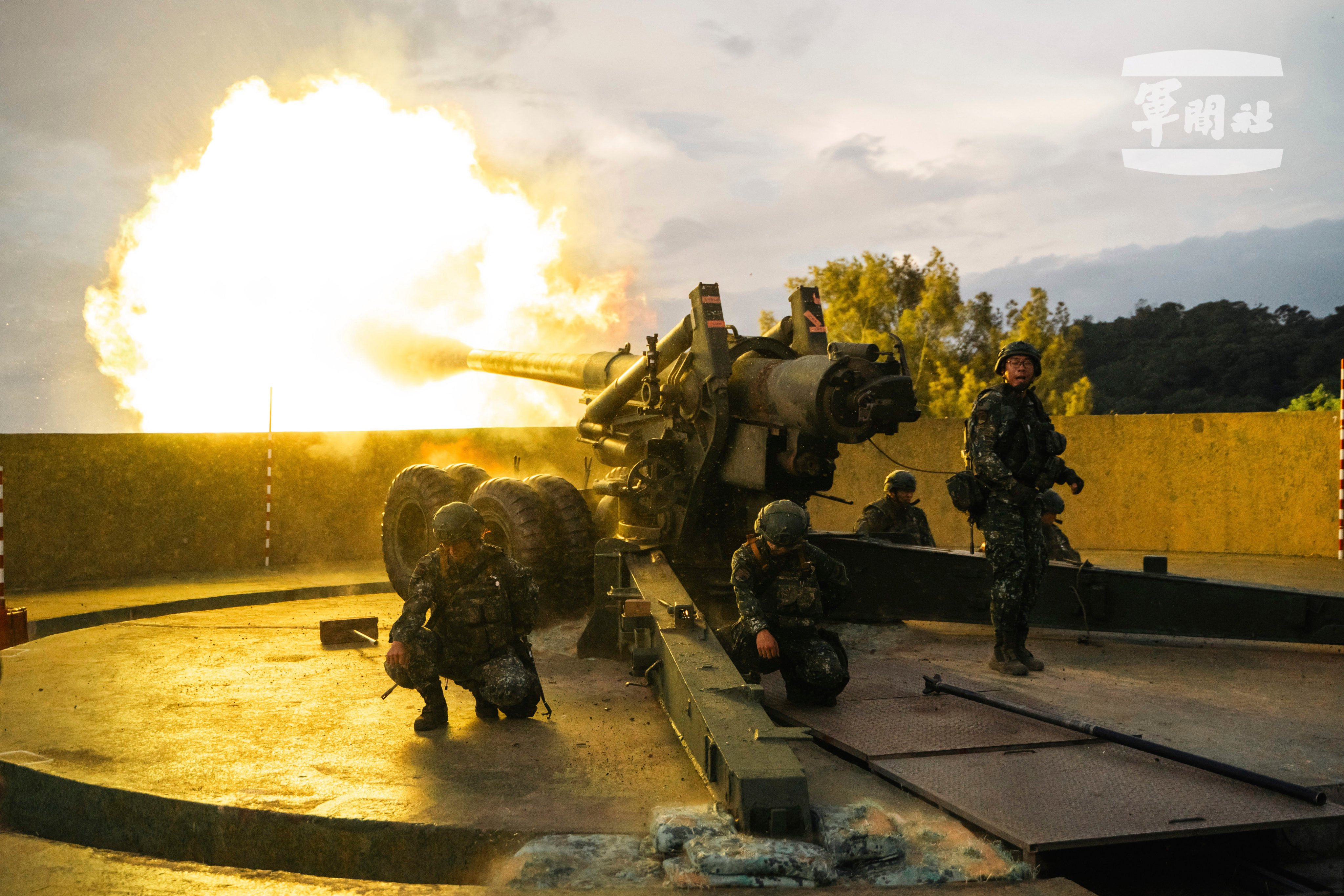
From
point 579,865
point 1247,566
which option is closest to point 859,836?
point 579,865

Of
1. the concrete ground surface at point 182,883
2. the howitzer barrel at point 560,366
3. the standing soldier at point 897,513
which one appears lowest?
the concrete ground surface at point 182,883

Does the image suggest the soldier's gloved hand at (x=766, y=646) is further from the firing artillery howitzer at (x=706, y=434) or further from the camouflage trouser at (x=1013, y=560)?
the camouflage trouser at (x=1013, y=560)

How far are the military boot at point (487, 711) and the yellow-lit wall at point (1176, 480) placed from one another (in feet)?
27.4

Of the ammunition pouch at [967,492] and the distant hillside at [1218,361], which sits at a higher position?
the distant hillside at [1218,361]

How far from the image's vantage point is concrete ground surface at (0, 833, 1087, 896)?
310 centimetres

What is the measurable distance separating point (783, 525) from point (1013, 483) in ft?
5.00

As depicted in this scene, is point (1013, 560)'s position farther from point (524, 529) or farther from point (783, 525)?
point (524, 529)

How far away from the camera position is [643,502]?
6617 mm

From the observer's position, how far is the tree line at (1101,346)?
35312 millimetres

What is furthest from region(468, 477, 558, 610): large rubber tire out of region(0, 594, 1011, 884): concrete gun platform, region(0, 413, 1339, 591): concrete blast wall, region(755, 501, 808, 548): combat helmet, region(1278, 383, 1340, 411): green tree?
region(1278, 383, 1340, 411): green tree

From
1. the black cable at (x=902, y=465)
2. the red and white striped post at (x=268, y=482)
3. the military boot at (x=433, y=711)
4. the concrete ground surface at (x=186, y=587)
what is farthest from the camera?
the red and white striped post at (x=268, y=482)

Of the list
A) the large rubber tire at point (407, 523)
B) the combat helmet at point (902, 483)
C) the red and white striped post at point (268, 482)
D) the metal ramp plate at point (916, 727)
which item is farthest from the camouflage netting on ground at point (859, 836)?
the red and white striped post at point (268, 482)

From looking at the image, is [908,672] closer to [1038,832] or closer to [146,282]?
[1038,832]

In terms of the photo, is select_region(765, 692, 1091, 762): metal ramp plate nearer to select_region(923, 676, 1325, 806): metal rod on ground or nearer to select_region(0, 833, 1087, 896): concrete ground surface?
select_region(923, 676, 1325, 806): metal rod on ground
